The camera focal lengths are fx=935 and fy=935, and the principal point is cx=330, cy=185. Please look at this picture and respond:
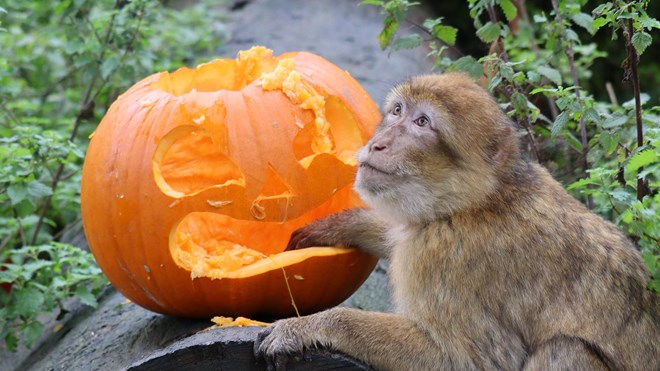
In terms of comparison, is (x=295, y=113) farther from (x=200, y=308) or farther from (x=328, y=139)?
(x=200, y=308)

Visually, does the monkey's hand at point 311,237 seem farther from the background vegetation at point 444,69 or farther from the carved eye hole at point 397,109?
the background vegetation at point 444,69

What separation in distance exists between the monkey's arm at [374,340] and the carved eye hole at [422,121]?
824 millimetres

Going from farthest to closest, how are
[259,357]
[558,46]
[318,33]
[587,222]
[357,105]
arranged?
[318,33], [558,46], [357,105], [587,222], [259,357]

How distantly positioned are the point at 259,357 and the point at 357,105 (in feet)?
4.86

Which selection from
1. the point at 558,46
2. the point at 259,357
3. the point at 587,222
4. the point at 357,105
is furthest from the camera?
the point at 558,46

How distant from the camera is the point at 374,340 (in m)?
3.60

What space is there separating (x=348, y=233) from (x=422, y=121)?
67 cm

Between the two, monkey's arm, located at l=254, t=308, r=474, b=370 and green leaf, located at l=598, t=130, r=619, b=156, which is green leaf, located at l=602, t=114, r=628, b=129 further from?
monkey's arm, located at l=254, t=308, r=474, b=370

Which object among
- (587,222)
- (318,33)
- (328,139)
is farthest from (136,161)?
(318,33)

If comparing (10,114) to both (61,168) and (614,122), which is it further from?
(614,122)

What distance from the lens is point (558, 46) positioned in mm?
5098

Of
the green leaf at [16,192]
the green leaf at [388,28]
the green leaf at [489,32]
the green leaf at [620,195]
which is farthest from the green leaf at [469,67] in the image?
the green leaf at [16,192]

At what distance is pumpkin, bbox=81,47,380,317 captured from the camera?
3.99 meters

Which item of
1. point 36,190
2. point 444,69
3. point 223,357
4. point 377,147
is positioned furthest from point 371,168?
point 36,190
